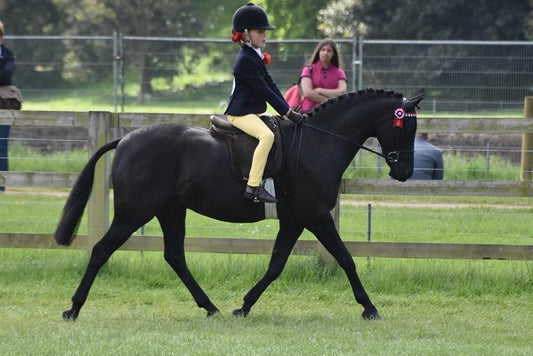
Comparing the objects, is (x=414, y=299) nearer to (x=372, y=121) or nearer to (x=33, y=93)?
(x=372, y=121)

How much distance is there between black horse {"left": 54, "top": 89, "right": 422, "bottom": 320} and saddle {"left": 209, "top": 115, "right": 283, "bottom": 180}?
0.07 m

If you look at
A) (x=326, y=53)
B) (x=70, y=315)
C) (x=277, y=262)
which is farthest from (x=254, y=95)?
(x=326, y=53)

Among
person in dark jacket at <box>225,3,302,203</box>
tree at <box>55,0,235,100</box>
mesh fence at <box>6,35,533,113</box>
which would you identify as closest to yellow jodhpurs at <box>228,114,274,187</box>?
person in dark jacket at <box>225,3,302,203</box>

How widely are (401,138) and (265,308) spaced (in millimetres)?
→ 1979

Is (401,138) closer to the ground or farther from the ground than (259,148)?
farther from the ground

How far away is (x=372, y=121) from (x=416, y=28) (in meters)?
31.9

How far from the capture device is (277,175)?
8438 mm

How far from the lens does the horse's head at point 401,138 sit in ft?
27.9

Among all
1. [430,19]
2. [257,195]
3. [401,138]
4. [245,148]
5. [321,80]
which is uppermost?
[430,19]

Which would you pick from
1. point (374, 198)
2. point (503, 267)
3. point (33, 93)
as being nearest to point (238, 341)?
point (503, 267)

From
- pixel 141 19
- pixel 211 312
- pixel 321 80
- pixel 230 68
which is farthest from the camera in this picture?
pixel 141 19

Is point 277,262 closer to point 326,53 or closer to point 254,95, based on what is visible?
point 254,95

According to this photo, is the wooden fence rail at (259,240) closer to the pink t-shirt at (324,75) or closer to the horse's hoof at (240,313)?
the horse's hoof at (240,313)

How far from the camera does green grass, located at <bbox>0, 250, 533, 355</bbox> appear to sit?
7.00m
